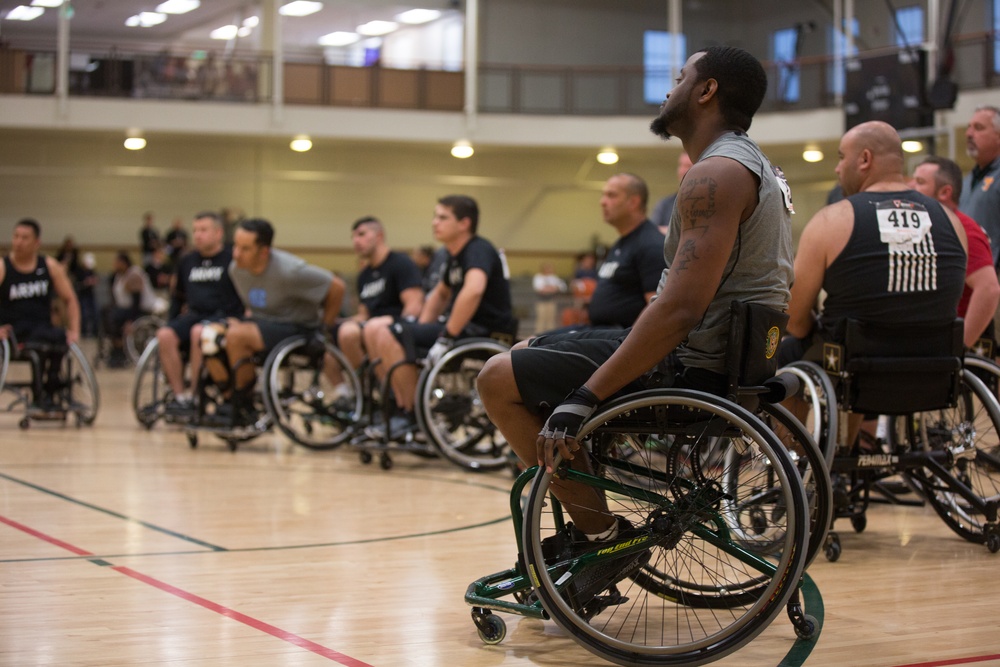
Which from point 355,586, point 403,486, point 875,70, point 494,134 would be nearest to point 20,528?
point 355,586

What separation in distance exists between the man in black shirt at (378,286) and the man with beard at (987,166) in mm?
2992

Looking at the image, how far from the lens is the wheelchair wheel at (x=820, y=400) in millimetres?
3445

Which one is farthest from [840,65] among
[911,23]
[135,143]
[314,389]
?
[314,389]

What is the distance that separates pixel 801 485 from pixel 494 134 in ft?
52.9

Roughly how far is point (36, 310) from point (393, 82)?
1094 centimetres

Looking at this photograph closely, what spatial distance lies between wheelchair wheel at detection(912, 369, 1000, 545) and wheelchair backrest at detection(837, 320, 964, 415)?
0.20 meters

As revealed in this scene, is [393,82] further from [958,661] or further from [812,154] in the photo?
[958,661]

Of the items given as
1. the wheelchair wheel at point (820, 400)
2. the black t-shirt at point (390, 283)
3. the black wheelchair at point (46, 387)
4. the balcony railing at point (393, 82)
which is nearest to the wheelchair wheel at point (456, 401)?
the black t-shirt at point (390, 283)

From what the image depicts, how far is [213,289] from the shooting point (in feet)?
24.4

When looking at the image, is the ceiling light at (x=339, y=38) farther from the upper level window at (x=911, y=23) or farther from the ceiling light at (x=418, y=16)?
the upper level window at (x=911, y=23)

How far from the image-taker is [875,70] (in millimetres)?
12711

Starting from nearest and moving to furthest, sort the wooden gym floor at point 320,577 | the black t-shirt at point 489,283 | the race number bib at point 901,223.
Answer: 1. the wooden gym floor at point 320,577
2. the race number bib at point 901,223
3. the black t-shirt at point 489,283

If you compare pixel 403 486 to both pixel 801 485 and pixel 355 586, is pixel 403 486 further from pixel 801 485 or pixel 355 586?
pixel 801 485

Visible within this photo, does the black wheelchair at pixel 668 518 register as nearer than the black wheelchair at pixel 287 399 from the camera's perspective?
Yes
